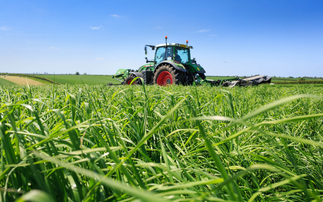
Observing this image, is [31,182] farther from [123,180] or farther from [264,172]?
[264,172]

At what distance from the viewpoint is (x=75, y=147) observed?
0.58 metres

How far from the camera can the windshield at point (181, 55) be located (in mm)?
9352

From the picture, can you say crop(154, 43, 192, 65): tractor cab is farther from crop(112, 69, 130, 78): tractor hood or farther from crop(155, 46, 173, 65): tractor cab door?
crop(112, 69, 130, 78): tractor hood

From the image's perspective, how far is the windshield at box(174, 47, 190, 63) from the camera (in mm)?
9352

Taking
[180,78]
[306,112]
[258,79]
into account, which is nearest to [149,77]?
[180,78]

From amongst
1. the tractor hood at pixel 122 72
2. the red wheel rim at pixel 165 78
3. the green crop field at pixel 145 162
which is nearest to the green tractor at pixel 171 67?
the red wheel rim at pixel 165 78

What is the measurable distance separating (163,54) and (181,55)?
952mm

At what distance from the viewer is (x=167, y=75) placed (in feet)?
28.6

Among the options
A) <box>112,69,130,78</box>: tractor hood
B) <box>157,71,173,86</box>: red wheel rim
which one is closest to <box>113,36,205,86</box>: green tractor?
<box>157,71,173,86</box>: red wheel rim

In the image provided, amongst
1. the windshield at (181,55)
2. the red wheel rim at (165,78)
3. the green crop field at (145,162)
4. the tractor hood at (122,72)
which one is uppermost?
the windshield at (181,55)

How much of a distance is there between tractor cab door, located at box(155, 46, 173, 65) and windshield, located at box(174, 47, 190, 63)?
0.33 meters

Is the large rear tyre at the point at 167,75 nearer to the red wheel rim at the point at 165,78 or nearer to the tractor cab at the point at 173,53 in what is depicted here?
the red wheel rim at the point at 165,78

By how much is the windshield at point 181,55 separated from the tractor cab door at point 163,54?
33cm

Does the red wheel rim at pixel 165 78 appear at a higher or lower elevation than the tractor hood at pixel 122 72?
lower
